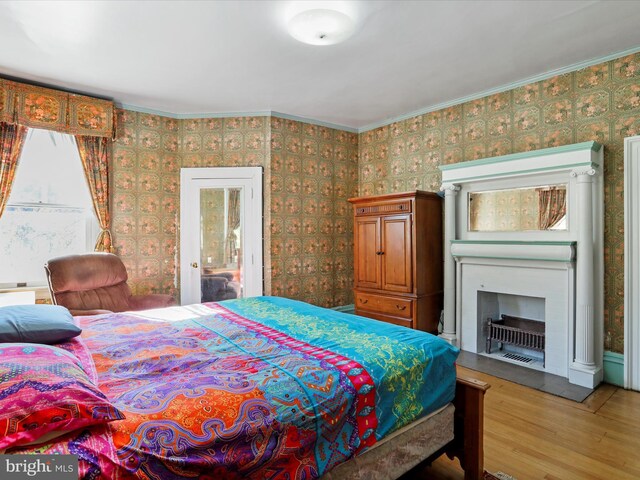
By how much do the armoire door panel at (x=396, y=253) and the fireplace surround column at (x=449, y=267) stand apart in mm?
429

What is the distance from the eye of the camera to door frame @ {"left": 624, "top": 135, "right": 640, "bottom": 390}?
298 centimetres

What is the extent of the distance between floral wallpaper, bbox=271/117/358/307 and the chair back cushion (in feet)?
5.59

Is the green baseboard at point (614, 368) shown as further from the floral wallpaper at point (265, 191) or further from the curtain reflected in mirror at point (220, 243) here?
the curtain reflected in mirror at point (220, 243)

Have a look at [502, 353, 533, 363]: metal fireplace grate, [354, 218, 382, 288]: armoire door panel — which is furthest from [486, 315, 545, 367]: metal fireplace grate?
[354, 218, 382, 288]: armoire door panel

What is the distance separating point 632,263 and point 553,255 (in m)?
0.55

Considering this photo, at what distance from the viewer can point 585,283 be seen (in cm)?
306

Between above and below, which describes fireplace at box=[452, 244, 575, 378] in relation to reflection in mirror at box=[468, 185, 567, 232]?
below

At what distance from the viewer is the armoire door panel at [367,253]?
4.30m

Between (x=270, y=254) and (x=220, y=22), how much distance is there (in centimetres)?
261

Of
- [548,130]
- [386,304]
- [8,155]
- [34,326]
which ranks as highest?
[548,130]

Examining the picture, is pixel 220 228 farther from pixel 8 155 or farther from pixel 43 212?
pixel 8 155

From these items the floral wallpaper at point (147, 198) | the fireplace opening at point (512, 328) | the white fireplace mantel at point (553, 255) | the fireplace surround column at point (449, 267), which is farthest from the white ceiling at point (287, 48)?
the fireplace opening at point (512, 328)

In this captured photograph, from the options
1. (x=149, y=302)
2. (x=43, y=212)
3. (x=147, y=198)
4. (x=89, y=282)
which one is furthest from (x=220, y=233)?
(x=43, y=212)

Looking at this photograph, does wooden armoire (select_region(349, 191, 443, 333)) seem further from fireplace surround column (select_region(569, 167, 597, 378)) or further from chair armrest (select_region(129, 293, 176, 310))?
chair armrest (select_region(129, 293, 176, 310))
